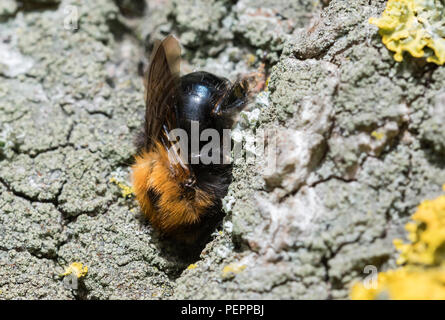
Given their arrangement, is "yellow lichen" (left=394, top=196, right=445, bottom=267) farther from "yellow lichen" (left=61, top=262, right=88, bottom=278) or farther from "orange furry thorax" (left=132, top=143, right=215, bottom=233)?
"yellow lichen" (left=61, top=262, right=88, bottom=278)

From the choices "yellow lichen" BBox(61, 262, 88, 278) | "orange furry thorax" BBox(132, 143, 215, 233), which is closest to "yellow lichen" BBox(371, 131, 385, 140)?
"orange furry thorax" BBox(132, 143, 215, 233)

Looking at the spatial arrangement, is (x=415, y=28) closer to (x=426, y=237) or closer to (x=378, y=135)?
(x=378, y=135)

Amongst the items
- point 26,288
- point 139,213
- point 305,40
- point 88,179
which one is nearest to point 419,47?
point 305,40

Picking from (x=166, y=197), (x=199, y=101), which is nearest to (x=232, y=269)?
(x=166, y=197)

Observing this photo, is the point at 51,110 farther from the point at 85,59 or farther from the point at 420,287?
the point at 420,287

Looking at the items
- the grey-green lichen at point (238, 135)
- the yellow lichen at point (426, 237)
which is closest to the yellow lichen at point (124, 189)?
the grey-green lichen at point (238, 135)
